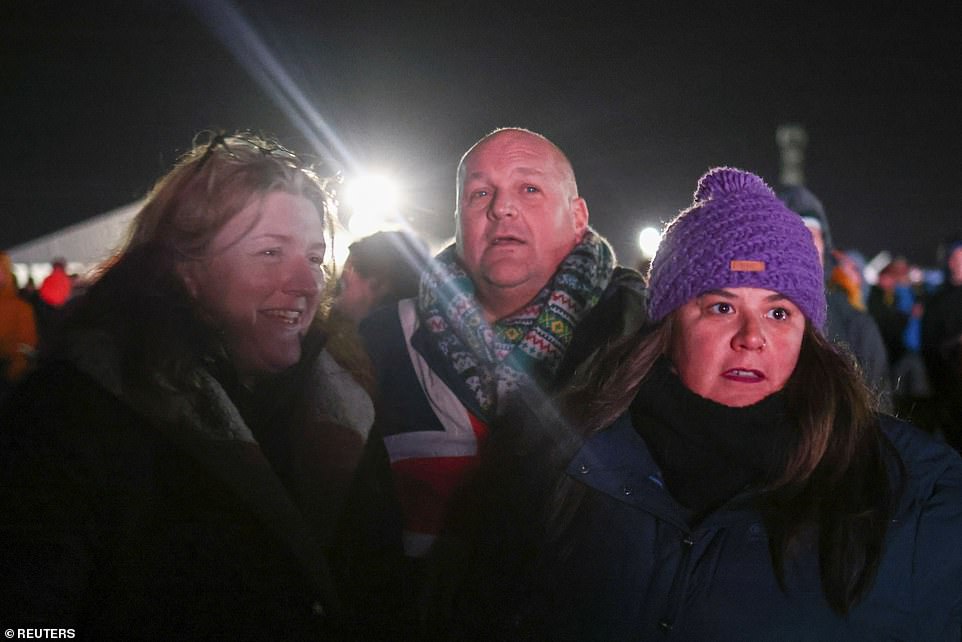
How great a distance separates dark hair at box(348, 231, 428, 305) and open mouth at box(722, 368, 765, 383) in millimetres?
2112

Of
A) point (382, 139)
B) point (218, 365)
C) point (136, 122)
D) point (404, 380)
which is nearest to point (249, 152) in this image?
point (218, 365)

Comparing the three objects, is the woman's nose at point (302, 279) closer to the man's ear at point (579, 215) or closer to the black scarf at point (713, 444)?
the black scarf at point (713, 444)

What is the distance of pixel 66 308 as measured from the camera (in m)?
1.65

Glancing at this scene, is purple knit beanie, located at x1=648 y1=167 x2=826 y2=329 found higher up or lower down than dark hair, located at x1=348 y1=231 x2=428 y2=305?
lower down

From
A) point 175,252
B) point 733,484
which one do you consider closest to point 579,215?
point 733,484

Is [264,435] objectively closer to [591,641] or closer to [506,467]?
[506,467]

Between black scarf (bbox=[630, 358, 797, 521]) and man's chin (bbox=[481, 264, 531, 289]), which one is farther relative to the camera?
man's chin (bbox=[481, 264, 531, 289])

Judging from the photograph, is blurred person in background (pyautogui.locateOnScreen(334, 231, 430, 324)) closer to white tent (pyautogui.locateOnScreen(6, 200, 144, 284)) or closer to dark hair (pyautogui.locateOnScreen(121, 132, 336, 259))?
dark hair (pyautogui.locateOnScreen(121, 132, 336, 259))

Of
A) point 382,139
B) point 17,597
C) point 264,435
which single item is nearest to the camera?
point 17,597

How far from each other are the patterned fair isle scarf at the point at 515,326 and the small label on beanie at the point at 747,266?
Result: 786mm

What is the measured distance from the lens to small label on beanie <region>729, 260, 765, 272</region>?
1.67m

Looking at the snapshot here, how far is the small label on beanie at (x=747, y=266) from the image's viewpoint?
1.67 metres

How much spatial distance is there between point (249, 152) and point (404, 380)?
967 millimetres

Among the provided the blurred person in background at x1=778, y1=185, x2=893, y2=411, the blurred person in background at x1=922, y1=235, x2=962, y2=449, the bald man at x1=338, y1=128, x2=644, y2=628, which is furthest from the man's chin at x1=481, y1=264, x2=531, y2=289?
the blurred person in background at x1=922, y1=235, x2=962, y2=449
